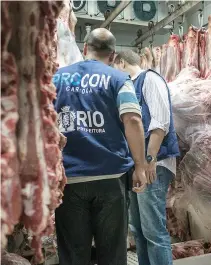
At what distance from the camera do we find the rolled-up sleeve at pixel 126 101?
247cm

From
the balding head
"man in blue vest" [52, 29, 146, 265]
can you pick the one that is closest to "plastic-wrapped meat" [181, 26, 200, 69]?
the balding head

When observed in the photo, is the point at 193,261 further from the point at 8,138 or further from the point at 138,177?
the point at 8,138

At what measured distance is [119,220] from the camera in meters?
2.61

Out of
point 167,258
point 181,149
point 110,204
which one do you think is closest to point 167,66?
point 181,149

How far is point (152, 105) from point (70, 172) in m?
0.99

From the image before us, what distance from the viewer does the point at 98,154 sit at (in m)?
2.53

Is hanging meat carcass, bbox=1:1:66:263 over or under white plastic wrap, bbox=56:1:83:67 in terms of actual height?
under

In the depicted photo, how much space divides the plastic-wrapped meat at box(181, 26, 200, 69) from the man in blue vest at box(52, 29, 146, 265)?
8.28 feet

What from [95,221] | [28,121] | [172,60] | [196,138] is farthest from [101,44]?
[172,60]

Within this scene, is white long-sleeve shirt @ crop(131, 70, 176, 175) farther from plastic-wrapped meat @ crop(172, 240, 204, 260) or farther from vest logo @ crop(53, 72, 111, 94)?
plastic-wrapped meat @ crop(172, 240, 204, 260)

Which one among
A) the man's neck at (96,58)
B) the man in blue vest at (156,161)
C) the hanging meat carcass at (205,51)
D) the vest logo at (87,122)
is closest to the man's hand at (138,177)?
the vest logo at (87,122)

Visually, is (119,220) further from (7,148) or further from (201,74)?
(201,74)

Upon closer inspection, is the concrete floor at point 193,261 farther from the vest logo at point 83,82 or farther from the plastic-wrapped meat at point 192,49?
the plastic-wrapped meat at point 192,49

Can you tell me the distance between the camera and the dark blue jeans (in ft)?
8.50
